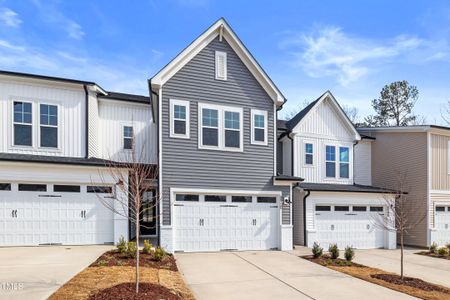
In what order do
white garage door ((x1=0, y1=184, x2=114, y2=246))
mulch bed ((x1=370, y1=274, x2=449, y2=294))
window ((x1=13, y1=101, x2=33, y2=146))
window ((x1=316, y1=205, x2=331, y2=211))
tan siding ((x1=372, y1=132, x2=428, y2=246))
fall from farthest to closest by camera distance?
1. tan siding ((x1=372, y1=132, x2=428, y2=246))
2. window ((x1=316, y1=205, x2=331, y2=211))
3. window ((x1=13, y1=101, x2=33, y2=146))
4. white garage door ((x1=0, y1=184, x2=114, y2=246))
5. mulch bed ((x1=370, y1=274, x2=449, y2=294))

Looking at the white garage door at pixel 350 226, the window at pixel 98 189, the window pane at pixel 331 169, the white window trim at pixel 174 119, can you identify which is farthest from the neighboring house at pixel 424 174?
the window at pixel 98 189

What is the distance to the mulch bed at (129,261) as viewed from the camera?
992 cm

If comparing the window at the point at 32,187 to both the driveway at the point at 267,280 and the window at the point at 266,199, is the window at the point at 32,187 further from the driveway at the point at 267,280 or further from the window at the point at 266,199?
the window at the point at 266,199

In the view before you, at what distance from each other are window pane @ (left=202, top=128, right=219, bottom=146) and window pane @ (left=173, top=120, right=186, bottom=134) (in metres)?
0.90

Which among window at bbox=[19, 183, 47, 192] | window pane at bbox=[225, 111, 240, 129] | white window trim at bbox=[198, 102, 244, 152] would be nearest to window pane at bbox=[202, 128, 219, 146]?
white window trim at bbox=[198, 102, 244, 152]

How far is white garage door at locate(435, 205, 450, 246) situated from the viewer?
1845cm

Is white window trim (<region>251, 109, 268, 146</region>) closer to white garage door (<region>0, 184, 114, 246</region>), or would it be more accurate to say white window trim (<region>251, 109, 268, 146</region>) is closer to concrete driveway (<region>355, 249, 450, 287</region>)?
concrete driveway (<region>355, 249, 450, 287</region>)

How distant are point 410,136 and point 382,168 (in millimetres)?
2305

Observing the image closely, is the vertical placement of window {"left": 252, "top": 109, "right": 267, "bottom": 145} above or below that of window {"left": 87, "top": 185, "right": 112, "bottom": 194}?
above

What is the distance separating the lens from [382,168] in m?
20.1

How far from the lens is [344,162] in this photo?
1891 centimetres

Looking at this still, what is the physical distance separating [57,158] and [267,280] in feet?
31.6

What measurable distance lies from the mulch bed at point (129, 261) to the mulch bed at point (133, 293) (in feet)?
8.33

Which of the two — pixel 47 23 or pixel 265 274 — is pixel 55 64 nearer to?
pixel 47 23
